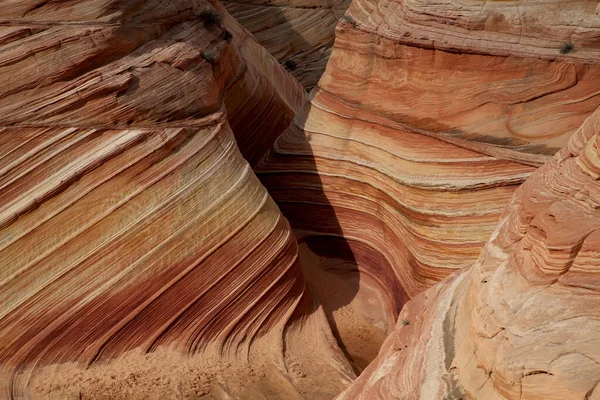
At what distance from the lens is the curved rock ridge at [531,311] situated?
149 inches

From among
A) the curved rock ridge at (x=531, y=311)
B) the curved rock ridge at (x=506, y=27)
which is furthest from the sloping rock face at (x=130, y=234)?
the curved rock ridge at (x=531, y=311)

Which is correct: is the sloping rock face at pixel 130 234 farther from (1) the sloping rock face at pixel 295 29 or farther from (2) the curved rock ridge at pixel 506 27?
(1) the sloping rock face at pixel 295 29


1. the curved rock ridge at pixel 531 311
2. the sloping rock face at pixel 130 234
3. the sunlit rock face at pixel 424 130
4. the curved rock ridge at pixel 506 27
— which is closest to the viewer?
the curved rock ridge at pixel 531 311

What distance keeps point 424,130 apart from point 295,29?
8001 mm

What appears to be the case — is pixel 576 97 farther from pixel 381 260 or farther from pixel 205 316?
pixel 205 316

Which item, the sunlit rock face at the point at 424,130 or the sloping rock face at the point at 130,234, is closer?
the sloping rock face at the point at 130,234

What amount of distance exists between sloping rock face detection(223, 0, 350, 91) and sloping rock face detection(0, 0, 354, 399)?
713 cm

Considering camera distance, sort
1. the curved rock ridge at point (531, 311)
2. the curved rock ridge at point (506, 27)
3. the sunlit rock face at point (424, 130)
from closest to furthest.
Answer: the curved rock ridge at point (531, 311) < the curved rock ridge at point (506, 27) < the sunlit rock face at point (424, 130)

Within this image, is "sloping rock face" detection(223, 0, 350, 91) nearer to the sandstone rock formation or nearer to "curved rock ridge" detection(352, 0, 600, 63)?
the sandstone rock formation

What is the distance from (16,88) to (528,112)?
16.4 feet

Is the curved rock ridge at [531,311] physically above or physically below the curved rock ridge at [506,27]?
below

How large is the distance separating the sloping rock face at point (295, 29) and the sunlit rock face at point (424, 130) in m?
6.03

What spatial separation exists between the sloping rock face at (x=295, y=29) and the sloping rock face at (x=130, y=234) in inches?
281

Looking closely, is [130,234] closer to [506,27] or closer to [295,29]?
[506,27]
